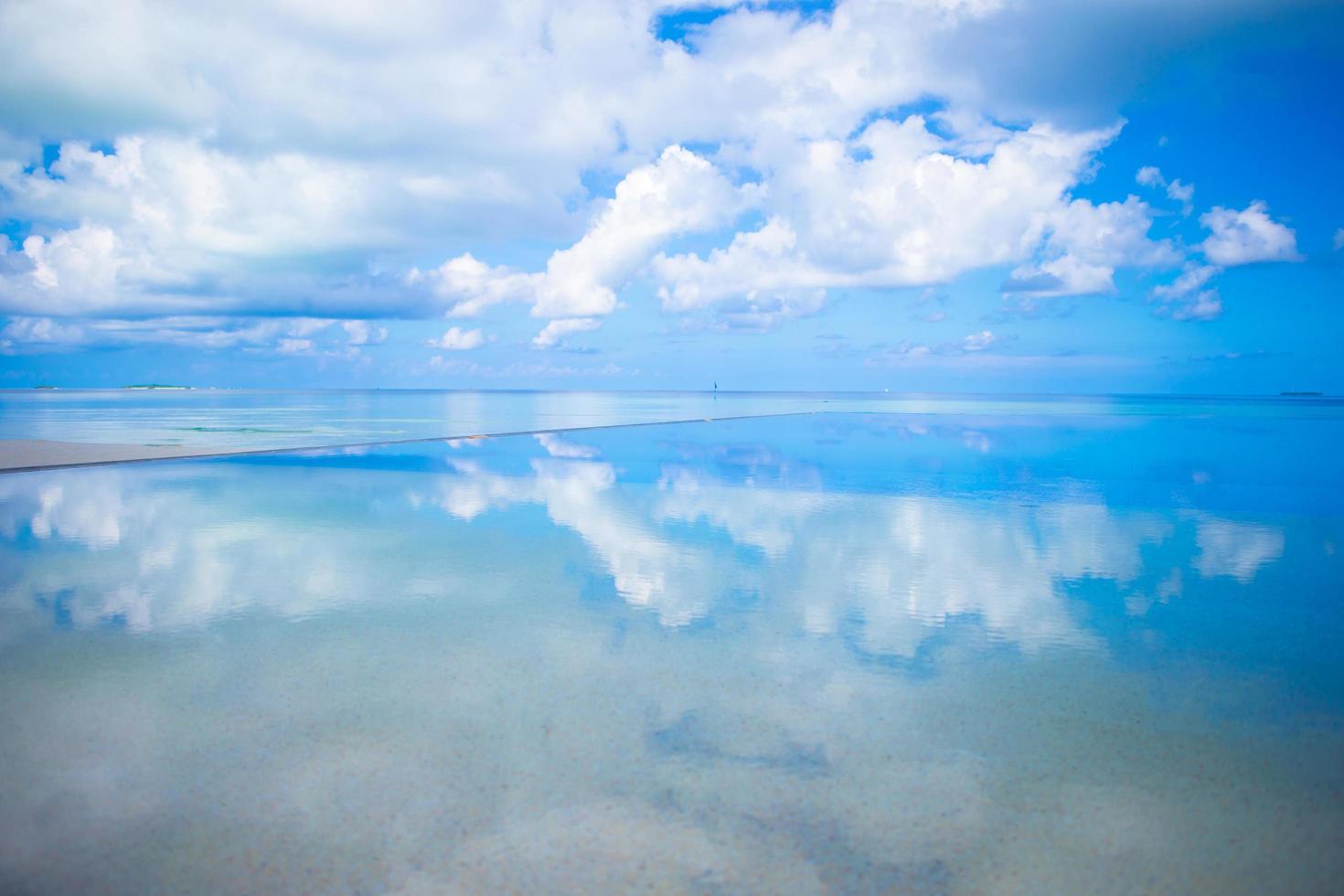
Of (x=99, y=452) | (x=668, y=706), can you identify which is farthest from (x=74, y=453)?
(x=668, y=706)

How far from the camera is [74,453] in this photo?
21922 millimetres

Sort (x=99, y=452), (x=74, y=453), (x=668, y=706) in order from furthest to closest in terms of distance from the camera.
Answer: (x=99, y=452) < (x=74, y=453) < (x=668, y=706)

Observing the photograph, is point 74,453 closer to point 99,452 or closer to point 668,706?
point 99,452

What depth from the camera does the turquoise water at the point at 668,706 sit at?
143 inches

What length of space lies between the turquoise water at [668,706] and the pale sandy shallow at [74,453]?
991 cm

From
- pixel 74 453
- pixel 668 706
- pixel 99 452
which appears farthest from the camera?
pixel 99 452

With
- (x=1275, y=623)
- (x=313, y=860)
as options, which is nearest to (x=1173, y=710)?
(x=1275, y=623)

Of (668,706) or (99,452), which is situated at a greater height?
(99,452)

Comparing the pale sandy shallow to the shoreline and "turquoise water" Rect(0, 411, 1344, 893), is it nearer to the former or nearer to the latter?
the shoreline

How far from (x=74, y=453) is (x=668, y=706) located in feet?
77.4

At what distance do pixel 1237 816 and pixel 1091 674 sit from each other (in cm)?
193

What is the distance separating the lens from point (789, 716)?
5059mm

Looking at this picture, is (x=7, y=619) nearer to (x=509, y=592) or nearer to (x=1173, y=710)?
(x=509, y=592)

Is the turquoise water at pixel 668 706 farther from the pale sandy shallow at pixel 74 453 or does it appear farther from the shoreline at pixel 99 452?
the pale sandy shallow at pixel 74 453
